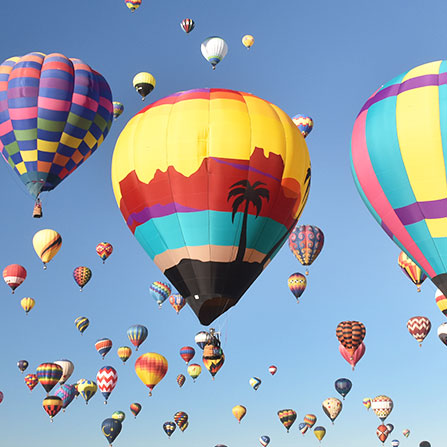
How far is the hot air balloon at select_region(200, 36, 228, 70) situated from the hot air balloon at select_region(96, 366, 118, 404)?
1493 cm

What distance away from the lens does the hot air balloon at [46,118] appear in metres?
22.2

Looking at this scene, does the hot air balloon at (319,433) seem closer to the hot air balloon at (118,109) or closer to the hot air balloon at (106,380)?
the hot air balloon at (106,380)

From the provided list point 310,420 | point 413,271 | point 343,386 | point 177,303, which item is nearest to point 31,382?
point 177,303

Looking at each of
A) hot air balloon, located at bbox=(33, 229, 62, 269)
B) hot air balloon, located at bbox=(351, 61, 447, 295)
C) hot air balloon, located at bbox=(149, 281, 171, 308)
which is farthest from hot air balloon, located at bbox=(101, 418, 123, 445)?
hot air balloon, located at bbox=(351, 61, 447, 295)

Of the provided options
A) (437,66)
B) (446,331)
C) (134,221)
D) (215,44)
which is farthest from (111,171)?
(446,331)

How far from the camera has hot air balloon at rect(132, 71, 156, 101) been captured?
30984mm

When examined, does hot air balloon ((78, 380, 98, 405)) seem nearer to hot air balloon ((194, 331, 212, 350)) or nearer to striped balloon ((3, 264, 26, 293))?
hot air balloon ((194, 331, 212, 350))

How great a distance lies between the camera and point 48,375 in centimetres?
3378

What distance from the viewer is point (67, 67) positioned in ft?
76.3

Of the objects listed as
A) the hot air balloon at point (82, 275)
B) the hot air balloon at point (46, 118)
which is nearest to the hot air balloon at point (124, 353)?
the hot air balloon at point (82, 275)

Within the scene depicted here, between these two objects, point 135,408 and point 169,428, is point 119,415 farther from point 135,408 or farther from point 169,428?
point 169,428

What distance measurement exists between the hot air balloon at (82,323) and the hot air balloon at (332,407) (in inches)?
519

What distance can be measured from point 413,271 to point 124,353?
1622 cm

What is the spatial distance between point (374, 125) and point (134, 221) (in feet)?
18.4
